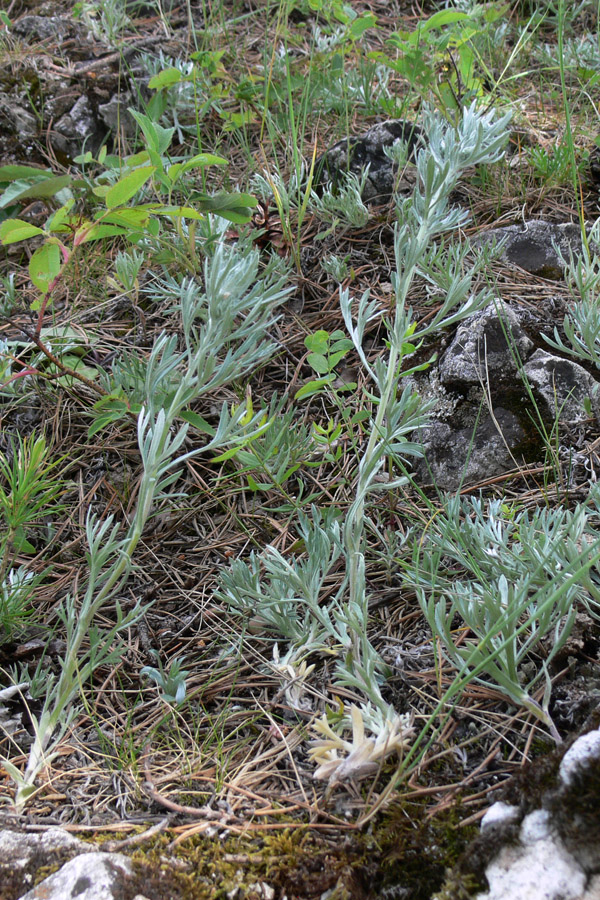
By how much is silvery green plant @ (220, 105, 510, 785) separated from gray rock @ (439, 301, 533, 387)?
9.4 inches

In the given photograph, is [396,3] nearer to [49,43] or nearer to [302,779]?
[49,43]

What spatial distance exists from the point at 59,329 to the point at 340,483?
147 cm

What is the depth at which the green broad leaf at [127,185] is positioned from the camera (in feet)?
6.61

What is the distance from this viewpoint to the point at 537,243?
2.85m

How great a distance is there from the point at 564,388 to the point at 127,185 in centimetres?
166

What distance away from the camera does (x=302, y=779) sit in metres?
1.53

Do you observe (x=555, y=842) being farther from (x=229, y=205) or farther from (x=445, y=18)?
(x=445, y=18)

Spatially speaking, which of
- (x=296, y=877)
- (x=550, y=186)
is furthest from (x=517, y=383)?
(x=296, y=877)

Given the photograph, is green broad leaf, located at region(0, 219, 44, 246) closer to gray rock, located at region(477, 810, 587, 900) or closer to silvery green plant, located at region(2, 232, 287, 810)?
silvery green plant, located at region(2, 232, 287, 810)

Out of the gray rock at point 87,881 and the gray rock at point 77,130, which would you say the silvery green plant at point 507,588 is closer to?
the gray rock at point 87,881

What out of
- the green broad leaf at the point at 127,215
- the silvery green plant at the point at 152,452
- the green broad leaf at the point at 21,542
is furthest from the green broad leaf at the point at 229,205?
the green broad leaf at the point at 21,542

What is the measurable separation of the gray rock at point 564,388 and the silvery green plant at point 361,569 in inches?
17.1

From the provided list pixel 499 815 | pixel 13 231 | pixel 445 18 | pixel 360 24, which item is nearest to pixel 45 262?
→ pixel 13 231

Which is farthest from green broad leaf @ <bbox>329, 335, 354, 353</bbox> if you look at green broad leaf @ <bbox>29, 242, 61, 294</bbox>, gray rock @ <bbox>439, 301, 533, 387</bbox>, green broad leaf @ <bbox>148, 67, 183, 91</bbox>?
green broad leaf @ <bbox>148, 67, 183, 91</bbox>
